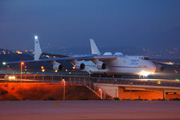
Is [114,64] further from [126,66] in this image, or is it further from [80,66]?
[80,66]

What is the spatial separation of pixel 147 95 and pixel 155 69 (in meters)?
8.48

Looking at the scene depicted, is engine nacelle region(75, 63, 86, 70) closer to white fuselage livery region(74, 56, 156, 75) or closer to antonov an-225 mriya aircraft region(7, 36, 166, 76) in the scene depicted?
antonov an-225 mriya aircraft region(7, 36, 166, 76)

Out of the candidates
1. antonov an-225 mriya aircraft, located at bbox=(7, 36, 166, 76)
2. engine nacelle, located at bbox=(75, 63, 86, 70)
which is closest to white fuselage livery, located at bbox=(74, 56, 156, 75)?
antonov an-225 mriya aircraft, located at bbox=(7, 36, 166, 76)

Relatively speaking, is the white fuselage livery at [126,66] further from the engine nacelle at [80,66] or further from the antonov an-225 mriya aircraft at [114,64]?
the engine nacelle at [80,66]

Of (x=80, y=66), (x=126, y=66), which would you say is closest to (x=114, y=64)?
(x=126, y=66)

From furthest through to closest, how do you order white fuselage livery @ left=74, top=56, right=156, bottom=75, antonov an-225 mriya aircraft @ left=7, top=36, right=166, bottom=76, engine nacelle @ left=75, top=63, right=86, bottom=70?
engine nacelle @ left=75, top=63, right=86, bottom=70 → antonov an-225 mriya aircraft @ left=7, top=36, right=166, bottom=76 → white fuselage livery @ left=74, top=56, right=156, bottom=75

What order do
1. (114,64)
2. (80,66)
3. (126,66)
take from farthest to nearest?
1. (80,66)
2. (114,64)
3. (126,66)

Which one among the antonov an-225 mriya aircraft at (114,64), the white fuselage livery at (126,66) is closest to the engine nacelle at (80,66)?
the antonov an-225 mriya aircraft at (114,64)

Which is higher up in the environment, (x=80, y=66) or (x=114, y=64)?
(x=114, y=64)

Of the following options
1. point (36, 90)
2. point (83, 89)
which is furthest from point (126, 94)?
point (36, 90)

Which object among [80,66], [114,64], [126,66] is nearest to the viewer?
[126,66]

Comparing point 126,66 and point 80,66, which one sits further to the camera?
point 80,66

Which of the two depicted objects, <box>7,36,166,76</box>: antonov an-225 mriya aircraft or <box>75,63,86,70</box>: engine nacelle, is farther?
<box>75,63,86,70</box>: engine nacelle

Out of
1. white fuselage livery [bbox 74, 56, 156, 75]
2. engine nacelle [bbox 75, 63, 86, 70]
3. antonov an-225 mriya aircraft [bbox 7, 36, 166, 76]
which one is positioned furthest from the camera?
engine nacelle [bbox 75, 63, 86, 70]
